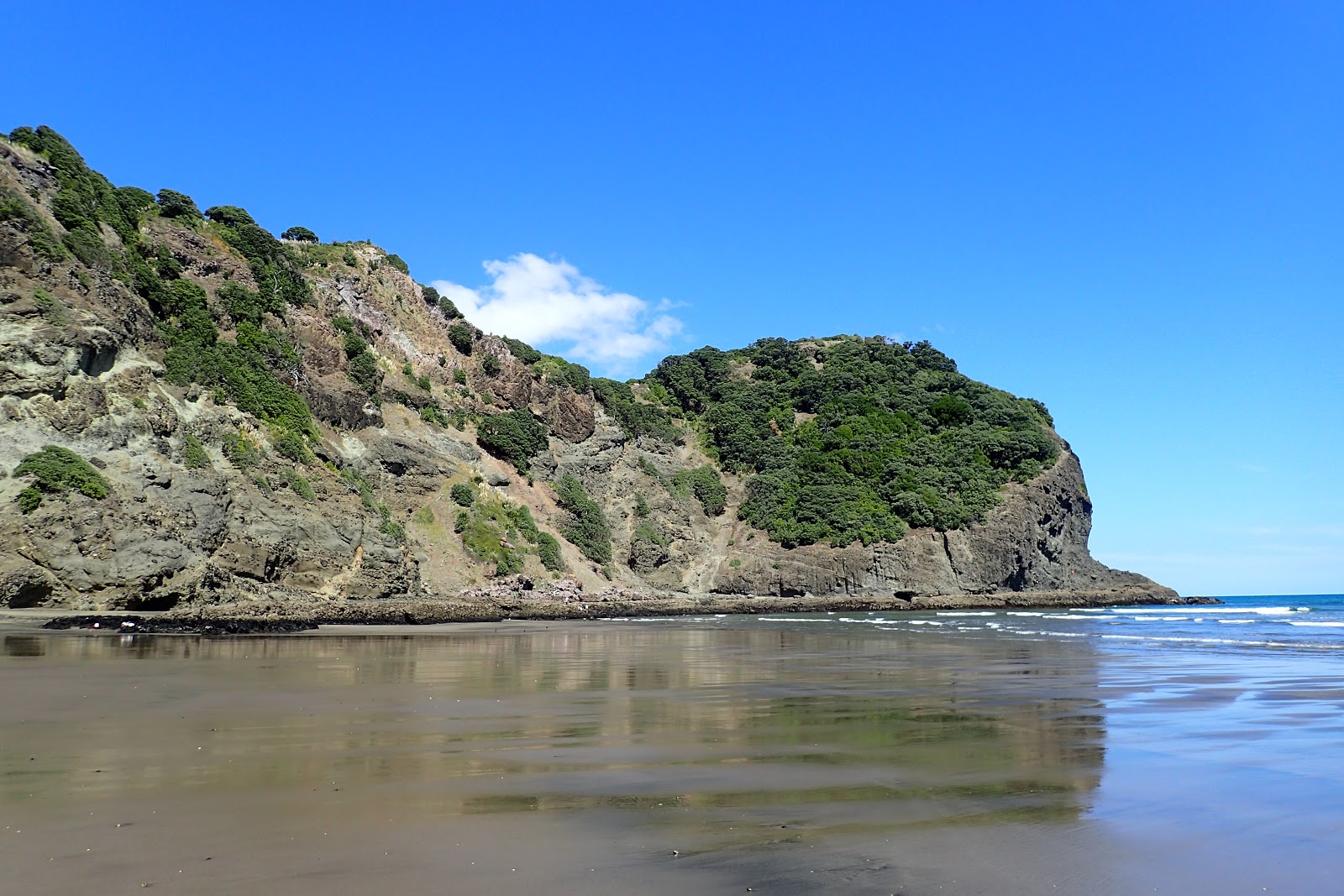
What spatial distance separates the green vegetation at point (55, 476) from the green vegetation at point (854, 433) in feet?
179

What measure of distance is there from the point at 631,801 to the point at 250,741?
479 cm

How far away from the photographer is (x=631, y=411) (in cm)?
8494

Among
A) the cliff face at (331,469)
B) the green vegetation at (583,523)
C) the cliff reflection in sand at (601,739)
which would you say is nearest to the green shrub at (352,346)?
the cliff face at (331,469)

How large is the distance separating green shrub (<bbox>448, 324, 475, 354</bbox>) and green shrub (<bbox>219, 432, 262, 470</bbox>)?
30278 millimetres

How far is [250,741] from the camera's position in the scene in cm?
929

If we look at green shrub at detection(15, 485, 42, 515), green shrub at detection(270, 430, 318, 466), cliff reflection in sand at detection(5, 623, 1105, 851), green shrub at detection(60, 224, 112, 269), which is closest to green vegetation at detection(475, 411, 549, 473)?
green shrub at detection(270, 430, 318, 466)

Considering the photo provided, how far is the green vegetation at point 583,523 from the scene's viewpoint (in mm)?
67812

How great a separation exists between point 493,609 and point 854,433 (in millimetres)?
51592

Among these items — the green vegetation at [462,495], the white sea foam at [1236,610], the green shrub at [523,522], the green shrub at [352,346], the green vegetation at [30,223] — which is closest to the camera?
the green vegetation at [30,223]

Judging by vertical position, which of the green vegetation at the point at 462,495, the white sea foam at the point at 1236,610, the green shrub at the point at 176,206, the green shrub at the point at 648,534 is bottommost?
the white sea foam at the point at 1236,610

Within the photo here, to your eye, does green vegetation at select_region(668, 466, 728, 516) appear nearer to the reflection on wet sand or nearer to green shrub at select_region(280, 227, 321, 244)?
green shrub at select_region(280, 227, 321, 244)

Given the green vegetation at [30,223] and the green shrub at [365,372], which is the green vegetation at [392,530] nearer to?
the green shrub at [365,372]

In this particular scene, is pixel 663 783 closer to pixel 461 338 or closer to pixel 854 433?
pixel 461 338

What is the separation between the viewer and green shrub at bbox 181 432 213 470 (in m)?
40.3
